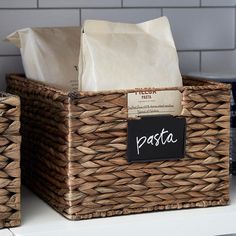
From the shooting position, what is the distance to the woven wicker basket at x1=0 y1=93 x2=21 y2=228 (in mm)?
1050

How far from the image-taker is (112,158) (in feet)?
3.66

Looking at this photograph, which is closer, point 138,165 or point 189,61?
point 138,165

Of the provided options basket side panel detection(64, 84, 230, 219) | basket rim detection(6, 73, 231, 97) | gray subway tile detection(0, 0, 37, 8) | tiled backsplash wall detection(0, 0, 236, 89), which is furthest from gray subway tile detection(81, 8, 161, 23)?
basket side panel detection(64, 84, 230, 219)

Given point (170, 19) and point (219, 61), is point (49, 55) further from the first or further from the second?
point (219, 61)

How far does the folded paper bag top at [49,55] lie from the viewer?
1309 mm

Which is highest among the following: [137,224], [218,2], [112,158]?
[218,2]

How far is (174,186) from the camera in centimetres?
117

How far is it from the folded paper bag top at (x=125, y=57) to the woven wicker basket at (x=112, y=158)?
0.05m

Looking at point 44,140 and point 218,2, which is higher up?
point 218,2

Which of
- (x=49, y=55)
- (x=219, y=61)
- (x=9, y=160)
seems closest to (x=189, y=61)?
(x=219, y=61)

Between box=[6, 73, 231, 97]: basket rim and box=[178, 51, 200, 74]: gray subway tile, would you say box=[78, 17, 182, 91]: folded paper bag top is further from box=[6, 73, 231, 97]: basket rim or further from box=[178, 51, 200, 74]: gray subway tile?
box=[178, 51, 200, 74]: gray subway tile

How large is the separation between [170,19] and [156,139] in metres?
0.52

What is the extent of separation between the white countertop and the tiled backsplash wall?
1.40 ft

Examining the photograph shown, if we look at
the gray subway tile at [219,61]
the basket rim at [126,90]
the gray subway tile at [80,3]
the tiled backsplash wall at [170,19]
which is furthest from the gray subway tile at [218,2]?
the basket rim at [126,90]
